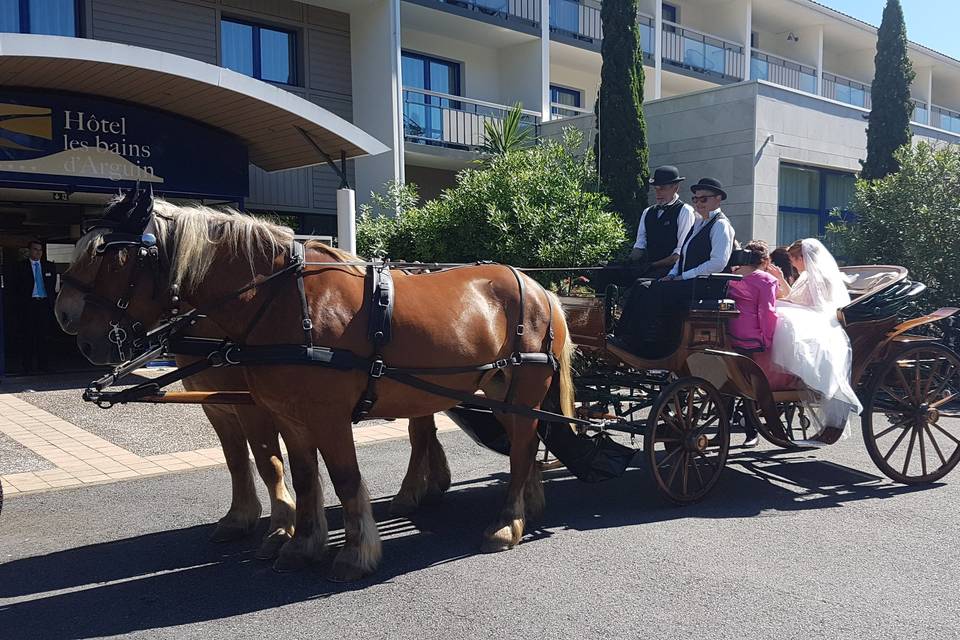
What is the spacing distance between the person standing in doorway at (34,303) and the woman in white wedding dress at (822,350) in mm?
10667

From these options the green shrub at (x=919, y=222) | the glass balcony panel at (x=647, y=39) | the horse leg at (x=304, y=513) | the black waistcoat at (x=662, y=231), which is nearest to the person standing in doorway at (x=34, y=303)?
the horse leg at (x=304, y=513)

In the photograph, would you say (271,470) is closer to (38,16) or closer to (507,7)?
(38,16)

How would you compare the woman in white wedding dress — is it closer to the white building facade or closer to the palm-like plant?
the white building facade

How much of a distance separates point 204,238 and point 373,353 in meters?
1.07

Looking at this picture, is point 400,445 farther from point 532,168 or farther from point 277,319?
point 532,168

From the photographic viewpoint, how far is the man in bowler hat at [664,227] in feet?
19.7

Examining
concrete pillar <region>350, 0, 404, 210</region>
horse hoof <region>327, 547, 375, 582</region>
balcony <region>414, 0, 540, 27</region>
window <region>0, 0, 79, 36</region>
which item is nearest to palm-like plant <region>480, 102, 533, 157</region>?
concrete pillar <region>350, 0, 404, 210</region>

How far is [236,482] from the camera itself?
15.8 ft

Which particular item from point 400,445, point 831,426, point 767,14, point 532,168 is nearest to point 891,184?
point 532,168

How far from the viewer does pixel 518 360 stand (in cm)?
473

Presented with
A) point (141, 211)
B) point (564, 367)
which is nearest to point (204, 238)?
point (141, 211)

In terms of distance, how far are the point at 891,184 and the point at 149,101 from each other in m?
11.5

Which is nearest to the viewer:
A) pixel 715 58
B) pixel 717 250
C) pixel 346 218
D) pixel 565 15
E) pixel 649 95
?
pixel 717 250

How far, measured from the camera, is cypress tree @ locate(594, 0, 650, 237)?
1498cm
